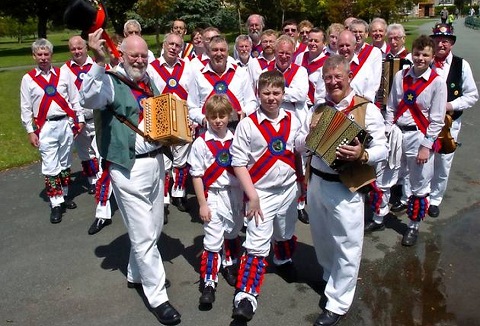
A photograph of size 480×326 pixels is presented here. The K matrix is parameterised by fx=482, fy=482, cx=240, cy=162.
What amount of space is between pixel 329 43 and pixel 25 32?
215 ft

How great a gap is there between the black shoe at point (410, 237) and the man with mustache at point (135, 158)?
2.78m

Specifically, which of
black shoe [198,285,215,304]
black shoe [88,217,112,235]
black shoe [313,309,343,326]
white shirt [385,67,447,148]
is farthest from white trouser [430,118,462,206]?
black shoe [88,217,112,235]

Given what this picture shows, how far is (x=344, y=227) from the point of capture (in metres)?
3.95

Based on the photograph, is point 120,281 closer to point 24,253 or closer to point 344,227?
point 24,253

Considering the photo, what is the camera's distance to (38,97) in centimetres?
646

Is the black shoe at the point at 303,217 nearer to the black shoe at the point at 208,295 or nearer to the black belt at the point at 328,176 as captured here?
the black shoe at the point at 208,295

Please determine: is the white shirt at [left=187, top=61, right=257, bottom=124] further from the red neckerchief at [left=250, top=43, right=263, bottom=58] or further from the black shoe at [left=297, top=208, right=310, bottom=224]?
the red neckerchief at [left=250, top=43, right=263, bottom=58]

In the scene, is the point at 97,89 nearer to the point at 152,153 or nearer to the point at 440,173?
the point at 152,153

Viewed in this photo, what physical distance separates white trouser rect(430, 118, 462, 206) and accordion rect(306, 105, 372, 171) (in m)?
2.93

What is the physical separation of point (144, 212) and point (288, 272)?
1656 mm

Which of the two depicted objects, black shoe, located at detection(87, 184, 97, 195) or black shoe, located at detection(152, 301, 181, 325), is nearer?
black shoe, located at detection(152, 301, 181, 325)

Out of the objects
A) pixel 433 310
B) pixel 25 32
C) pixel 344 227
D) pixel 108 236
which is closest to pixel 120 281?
pixel 108 236

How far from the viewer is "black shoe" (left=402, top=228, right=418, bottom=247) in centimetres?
548

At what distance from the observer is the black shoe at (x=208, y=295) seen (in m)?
4.40
